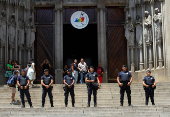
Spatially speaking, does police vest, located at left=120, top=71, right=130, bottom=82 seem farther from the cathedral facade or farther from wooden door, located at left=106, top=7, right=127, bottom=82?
wooden door, located at left=106, top=7, right=127, bottom=82

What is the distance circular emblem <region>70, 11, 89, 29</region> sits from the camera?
66.2ft

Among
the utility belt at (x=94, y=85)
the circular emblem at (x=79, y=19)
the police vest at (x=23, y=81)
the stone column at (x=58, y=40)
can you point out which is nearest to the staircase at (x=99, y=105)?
the utility belt at (x=94, y=85)

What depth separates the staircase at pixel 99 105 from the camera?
31.9ft

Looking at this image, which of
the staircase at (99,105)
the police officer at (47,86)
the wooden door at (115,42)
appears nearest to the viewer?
the staircase at (99,105)

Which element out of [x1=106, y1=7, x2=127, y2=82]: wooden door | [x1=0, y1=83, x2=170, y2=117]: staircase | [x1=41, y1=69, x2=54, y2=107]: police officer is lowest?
[x1=0, y1=83, x2=170, y2=117]: staircase

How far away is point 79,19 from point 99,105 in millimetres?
9320

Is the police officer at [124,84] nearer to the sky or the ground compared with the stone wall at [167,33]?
nearer to the ground

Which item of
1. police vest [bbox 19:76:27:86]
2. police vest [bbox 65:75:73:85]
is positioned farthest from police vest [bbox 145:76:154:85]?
police vest [bbox 19:76:27:86]

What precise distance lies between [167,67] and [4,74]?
8.73 meters

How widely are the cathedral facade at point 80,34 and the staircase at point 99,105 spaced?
4751 mm

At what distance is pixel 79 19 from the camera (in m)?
20.5

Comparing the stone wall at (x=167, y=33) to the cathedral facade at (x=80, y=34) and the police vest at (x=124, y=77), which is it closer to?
the cathedral facade at (x=80, y=34)

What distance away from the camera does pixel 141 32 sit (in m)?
19.3

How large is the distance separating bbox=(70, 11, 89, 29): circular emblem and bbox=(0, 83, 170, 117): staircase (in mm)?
6539
